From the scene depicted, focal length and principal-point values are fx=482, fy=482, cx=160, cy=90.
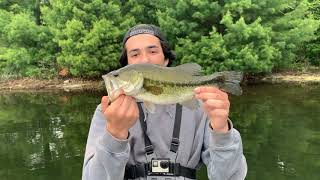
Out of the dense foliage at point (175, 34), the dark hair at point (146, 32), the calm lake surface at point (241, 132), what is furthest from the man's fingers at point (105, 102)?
the dense foliage at point (175, 34)

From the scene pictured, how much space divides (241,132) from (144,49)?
471 inches

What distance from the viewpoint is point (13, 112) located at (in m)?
22.0

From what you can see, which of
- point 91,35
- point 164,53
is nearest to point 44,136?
point 164,53

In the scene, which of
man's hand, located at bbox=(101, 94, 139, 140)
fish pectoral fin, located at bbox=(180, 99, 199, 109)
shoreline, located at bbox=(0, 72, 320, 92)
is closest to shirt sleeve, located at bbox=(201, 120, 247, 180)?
fish pectoral fin, located at bbox=(180, 99, 199, 109)

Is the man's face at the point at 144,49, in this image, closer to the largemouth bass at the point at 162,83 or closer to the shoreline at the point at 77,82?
the largemouth bass at the point at 162,83

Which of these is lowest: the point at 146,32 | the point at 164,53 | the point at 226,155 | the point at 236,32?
the point at 226,155

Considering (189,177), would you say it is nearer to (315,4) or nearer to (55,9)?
(55,9)

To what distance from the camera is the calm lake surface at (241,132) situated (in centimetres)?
1229

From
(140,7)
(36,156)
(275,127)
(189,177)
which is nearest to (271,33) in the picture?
(140,7)

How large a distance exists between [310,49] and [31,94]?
758 inches

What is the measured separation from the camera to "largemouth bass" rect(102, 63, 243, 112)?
3.10 metres

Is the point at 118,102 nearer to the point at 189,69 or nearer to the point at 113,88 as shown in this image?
the point at 113,88

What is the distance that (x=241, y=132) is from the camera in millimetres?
15547

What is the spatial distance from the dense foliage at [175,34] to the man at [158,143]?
2386 cm
